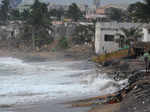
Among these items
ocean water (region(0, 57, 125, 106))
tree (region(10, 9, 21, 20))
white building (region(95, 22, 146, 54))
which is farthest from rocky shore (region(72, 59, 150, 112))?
tree (region(10, 9, 21, 20))

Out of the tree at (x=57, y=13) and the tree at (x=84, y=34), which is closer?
the tree at (x=84, y=34)

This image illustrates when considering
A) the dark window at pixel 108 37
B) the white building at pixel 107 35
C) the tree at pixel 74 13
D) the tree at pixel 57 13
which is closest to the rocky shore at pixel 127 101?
the white building at pixel 107 35

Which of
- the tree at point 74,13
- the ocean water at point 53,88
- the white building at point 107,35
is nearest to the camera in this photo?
the ocean water at point 53,88

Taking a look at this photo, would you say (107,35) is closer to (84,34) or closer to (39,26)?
(84,34)

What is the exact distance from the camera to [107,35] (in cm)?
3944

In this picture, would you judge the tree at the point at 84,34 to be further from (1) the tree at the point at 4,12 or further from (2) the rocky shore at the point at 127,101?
(2) the rocky shore at the point at 127,101

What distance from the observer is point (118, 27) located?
38.3m

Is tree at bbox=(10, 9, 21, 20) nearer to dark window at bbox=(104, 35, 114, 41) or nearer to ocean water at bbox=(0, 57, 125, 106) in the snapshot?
dark window at bbox=(104, 35, 114, 41)

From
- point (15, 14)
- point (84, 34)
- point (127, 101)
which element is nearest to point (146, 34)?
point (84, 34)

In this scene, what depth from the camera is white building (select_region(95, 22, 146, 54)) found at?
38125 millimetres

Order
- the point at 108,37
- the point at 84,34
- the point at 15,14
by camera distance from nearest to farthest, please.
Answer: the point at 108,37, the point at 84,34, the point at 15,14

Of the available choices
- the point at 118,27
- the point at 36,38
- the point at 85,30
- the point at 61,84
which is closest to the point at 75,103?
the point at 61,84

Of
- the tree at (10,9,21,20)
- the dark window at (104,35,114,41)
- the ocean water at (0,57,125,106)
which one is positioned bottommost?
the ocean water at (0,57,125,106)

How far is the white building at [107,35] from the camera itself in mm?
38125
